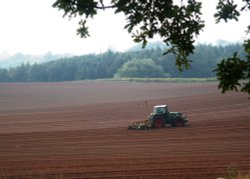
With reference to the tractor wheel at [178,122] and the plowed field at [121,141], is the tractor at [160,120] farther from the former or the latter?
the plowed field at [121,141]

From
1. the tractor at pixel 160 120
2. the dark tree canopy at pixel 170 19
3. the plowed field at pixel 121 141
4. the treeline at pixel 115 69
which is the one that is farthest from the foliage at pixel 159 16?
the treeline at pixel 115 69

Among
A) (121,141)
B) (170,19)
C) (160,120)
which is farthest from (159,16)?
(160,120)

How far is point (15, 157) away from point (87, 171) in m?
4.88

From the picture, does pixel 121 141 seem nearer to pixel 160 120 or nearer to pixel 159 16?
pixel 160 120

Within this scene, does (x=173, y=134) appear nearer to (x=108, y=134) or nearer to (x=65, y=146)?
(x=108, y=134)

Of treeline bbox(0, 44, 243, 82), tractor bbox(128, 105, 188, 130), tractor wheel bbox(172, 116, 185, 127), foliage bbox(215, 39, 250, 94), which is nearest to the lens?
foliage bbox(215, 39, 250, 94)

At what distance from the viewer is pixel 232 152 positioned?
58.3ft

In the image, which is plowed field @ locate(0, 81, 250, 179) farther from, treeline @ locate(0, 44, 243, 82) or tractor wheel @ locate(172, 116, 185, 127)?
treeline @ locate(0, 44, 243, 82)

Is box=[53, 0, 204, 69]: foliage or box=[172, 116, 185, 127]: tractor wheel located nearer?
box=[53, 0, 204, 69]: foliage

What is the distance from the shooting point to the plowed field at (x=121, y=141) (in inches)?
602

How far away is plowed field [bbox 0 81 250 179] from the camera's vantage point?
15.3m

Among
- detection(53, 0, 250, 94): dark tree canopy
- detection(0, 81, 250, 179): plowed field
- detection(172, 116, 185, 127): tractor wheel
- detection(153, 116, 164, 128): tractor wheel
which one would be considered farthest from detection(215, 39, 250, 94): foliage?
detection(172, 116, 185, 127): tractor wheel

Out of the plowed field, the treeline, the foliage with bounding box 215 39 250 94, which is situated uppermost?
the treeline

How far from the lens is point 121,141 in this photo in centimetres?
2175
